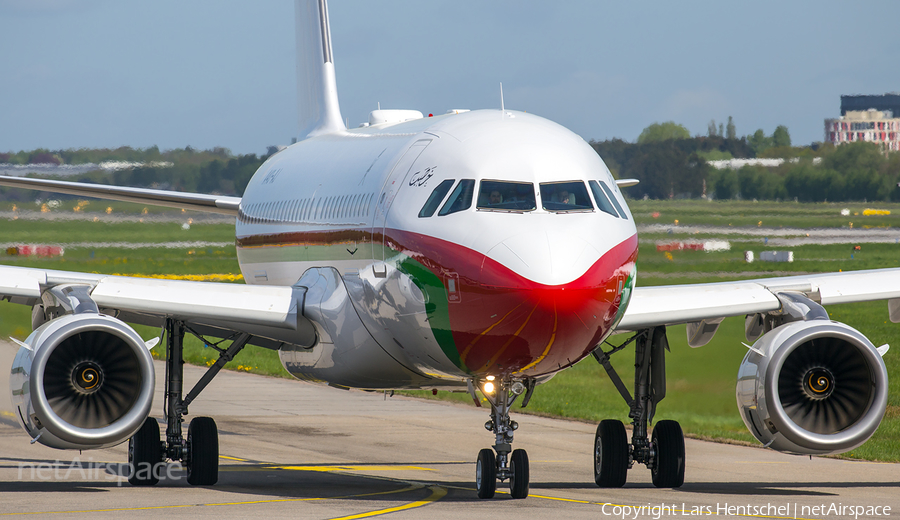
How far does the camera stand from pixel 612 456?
57.4 ft

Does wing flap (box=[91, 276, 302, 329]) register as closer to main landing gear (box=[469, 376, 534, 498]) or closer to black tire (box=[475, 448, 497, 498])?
main landing gear (box=[469, 376, 534, 498])

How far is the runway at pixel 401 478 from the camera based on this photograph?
47.9ft

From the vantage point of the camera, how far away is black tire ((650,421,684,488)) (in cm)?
1741

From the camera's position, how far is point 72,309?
596 inches

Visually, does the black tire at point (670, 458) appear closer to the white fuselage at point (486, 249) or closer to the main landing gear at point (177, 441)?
the white fuselage at point (486, 249)

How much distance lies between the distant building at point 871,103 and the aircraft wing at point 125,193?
4043 centimetres

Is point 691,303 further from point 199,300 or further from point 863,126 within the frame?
point 863,126

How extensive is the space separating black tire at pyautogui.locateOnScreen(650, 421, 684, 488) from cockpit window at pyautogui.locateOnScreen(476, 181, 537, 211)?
5.12 metres

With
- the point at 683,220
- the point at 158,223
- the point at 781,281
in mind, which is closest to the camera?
the point at 781,281

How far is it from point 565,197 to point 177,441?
674 centimetres

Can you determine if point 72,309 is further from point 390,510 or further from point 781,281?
point 781,281

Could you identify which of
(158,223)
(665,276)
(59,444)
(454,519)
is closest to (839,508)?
(454,519)

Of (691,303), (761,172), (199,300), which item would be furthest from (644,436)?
(761,172)

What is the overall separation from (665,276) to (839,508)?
2476 cm
